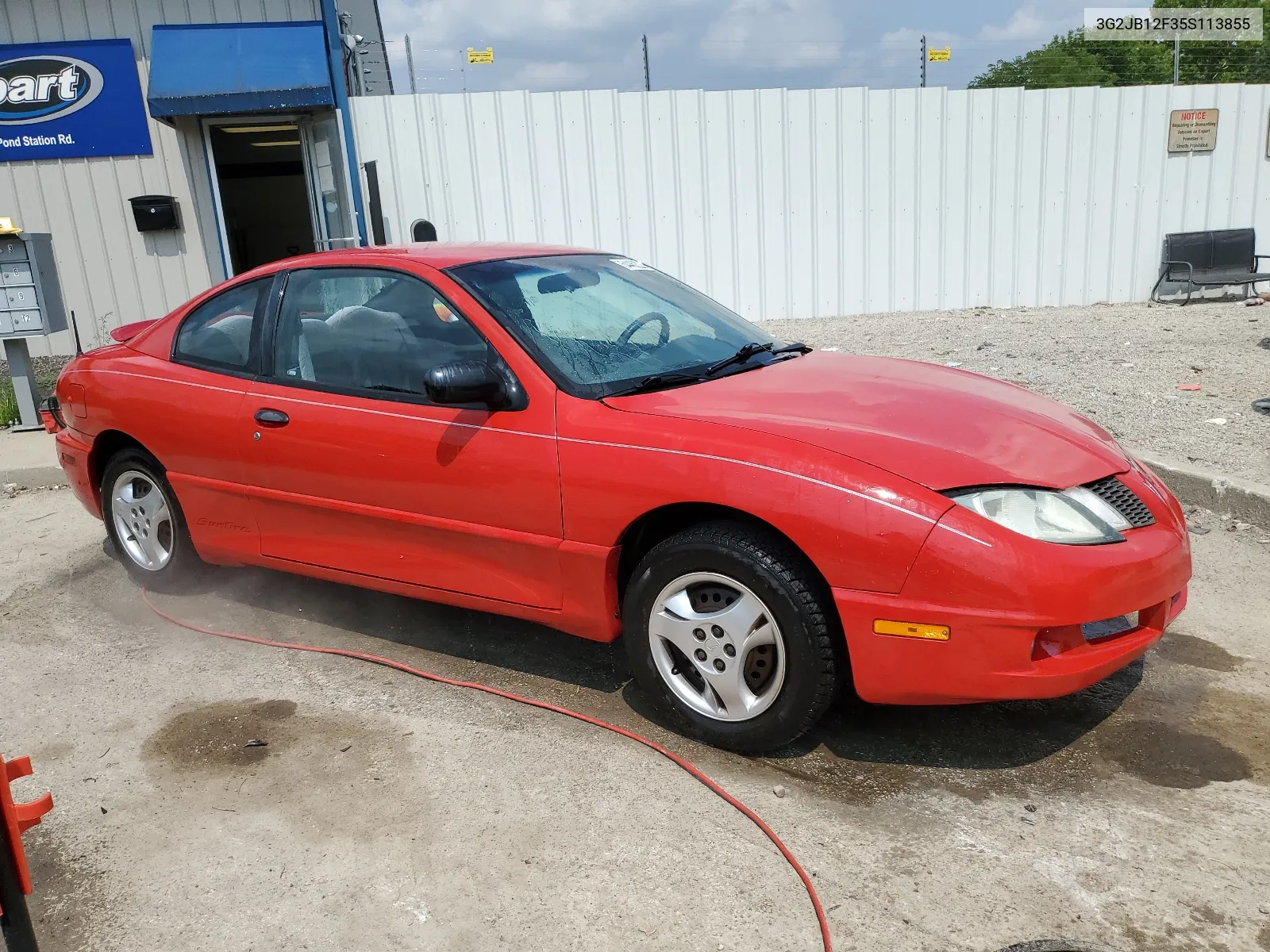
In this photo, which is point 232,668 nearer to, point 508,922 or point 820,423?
point 508,922

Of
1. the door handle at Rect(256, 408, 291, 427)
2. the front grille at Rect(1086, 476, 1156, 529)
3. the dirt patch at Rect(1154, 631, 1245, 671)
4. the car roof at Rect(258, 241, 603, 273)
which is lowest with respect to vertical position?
the dirt patch at Rect(1154, 631, 1245, 671)

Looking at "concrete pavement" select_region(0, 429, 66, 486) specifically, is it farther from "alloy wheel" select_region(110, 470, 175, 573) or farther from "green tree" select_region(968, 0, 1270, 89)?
"green tree" select_region(968, 0, 1270, 89)

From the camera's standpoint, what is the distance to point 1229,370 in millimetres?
7539

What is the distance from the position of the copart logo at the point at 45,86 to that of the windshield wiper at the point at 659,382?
936 cm

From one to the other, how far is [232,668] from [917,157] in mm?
9937

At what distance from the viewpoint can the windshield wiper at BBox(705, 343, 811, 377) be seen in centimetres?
363

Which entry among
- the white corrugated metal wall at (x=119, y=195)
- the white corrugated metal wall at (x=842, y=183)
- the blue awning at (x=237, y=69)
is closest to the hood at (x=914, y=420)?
the blue awning at (x=237, y=69)

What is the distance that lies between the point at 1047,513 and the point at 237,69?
9207 millimetres

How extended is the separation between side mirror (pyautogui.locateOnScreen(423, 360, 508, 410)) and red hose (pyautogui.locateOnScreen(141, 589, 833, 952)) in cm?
104

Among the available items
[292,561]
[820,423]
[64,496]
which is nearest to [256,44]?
[64,496]

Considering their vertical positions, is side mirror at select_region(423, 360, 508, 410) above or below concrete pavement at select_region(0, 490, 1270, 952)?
above

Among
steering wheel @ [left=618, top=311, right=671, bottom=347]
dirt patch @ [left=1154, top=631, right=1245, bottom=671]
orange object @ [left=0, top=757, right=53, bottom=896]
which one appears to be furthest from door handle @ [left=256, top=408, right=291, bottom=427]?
dirt patch @ [left=1154, top=631, right=1245, bottom=671]

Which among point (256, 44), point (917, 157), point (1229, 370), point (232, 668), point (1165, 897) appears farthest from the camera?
point (917, 157)

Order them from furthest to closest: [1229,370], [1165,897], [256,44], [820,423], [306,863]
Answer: [256,44]
[1229,370]
[820,423]
[306,863]
[1165,897]
